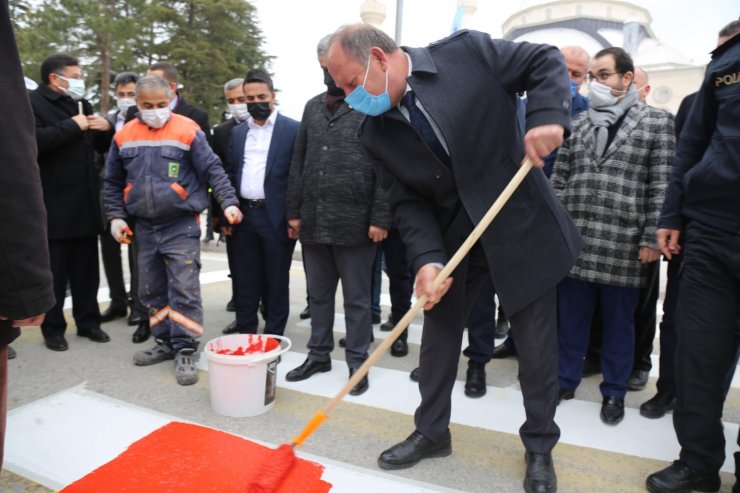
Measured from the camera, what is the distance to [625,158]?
118 inches

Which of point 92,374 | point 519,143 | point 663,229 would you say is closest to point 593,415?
point 663,229

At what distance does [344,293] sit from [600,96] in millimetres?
1985

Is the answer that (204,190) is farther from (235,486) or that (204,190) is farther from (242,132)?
(235,486)

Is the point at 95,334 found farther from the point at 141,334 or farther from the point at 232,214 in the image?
the point at 232,214

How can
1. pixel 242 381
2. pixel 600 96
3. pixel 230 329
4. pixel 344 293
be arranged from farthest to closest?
pixel 230 329 < pixel 344 293 < pixel 600 96 < pixel 242 381

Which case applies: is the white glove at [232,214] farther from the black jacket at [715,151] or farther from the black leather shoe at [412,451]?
the black jacket at [715,151]

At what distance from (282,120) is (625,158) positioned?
241cm

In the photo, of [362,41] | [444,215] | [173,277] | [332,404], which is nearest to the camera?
[332,404]

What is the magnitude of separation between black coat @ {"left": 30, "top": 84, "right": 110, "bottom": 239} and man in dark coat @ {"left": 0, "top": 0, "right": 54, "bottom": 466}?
2.90 meters

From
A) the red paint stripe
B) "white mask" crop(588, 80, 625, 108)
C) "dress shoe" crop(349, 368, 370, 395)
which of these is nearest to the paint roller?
the red paint stripe

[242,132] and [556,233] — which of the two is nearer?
[556,233]

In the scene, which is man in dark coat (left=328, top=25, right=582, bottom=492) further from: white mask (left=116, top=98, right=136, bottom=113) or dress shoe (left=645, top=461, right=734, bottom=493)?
white mask (left=116, top=98, right=136, bottom=113)

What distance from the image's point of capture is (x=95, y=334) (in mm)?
4266

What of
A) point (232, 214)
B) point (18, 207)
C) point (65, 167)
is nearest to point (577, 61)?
point (232, 214)
